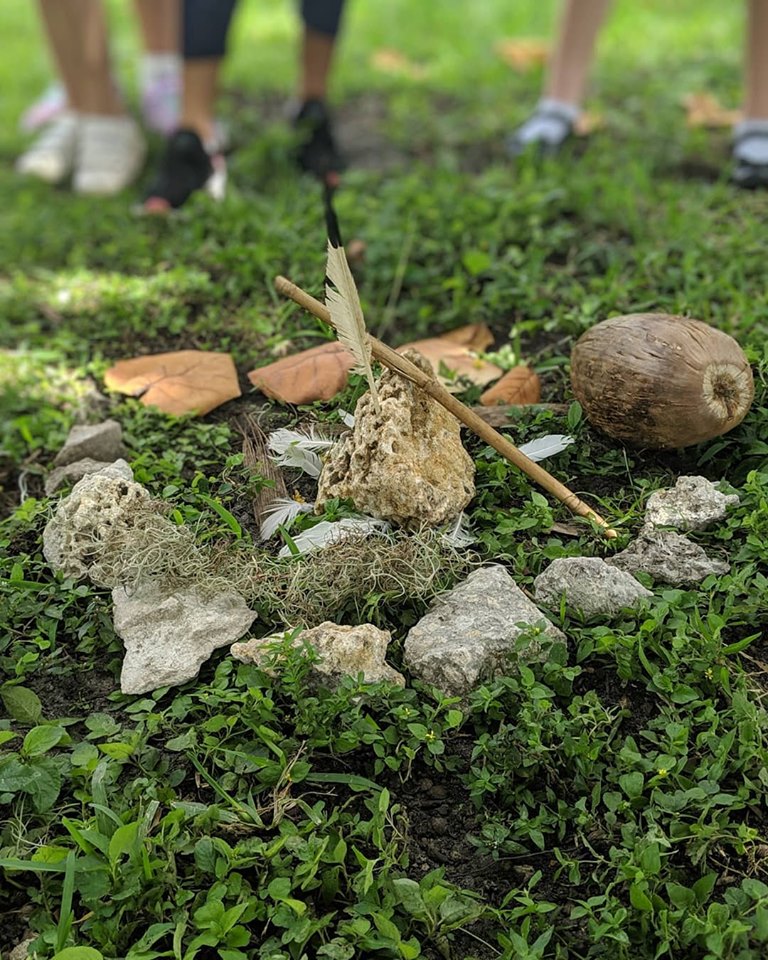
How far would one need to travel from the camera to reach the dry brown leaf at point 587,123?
457cm

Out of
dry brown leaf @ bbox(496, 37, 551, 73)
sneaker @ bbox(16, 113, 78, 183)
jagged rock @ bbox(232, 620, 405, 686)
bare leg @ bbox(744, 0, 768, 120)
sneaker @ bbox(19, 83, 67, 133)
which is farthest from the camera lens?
dry brown leaf @ bbox(496, 37, 551, 73)

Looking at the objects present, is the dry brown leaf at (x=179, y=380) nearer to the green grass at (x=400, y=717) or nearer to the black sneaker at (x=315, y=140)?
the green grass at (x=400, y=717)

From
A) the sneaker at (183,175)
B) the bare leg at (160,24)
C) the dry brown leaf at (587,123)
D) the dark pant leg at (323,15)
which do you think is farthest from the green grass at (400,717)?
the bare leg at (160,24)

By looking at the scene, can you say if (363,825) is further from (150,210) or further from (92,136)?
(92,136)

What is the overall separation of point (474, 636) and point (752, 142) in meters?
2.89

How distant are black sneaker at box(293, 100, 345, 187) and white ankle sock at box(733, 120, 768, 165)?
165 cm

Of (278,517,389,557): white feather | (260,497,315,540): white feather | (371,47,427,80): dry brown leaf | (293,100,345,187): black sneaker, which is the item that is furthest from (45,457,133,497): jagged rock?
(371,47,427,80): dry brown leaf

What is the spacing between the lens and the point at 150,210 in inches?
157

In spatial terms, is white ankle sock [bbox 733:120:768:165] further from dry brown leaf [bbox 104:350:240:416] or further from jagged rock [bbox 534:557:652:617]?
jagged rock [bbox 534:557:652:617]

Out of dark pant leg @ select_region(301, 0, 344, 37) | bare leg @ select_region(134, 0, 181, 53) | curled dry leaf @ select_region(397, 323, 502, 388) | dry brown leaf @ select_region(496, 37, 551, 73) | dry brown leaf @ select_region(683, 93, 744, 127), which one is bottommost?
curled dry leaf @ select_region(397, 323, 502, 388)

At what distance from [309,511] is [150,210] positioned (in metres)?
2.16

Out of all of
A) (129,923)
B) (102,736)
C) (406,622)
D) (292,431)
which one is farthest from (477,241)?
(129,923)

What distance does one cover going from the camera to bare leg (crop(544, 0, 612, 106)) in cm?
427

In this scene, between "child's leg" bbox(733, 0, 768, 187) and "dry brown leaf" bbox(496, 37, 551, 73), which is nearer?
"child's leg" bbox(733, 0, 768, 187)
